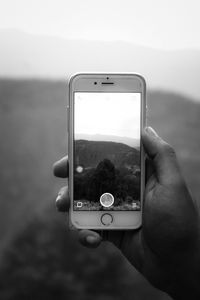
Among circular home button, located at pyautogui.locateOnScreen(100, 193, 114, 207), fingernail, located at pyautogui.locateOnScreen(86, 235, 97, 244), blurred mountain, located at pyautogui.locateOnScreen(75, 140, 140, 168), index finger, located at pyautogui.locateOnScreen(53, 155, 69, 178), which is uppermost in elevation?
blurred mountain, located at pyautogui.locateOnScreen(75, 140, 140, 168)

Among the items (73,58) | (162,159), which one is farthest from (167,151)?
(73,58)

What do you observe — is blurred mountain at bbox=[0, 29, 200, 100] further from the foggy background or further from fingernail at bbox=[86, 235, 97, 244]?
fingernail at bbox=[86, 235, 97, 244]

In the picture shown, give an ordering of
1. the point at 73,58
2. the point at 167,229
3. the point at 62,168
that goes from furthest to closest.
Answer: the point at 73,58 < the point at 62,168 < the point at 167,229

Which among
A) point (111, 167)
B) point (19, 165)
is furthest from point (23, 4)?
point (111, 167)

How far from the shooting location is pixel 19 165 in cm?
102

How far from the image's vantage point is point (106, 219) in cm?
75

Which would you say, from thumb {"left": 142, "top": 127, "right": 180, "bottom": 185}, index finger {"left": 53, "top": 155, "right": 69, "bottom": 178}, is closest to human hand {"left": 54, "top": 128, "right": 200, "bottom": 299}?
thumb {"left": 142, "top": 127, "right": 180, "bottom": 185}

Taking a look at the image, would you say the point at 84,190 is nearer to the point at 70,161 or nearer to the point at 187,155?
the point at 70,161

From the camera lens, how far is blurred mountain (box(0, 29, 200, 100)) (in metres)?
1.00

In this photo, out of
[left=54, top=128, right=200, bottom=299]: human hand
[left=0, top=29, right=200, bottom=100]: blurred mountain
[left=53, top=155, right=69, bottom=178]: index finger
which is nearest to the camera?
[left=54, top=128, right=200, bottom=299]: human hand

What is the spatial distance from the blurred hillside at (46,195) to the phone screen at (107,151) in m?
0.26

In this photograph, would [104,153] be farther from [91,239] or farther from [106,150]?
[91,239]

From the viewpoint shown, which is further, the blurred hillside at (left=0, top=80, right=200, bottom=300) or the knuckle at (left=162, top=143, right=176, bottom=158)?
the blurred hillside at (left=0, top=80, right=200, bottom=300)

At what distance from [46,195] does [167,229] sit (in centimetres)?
39
